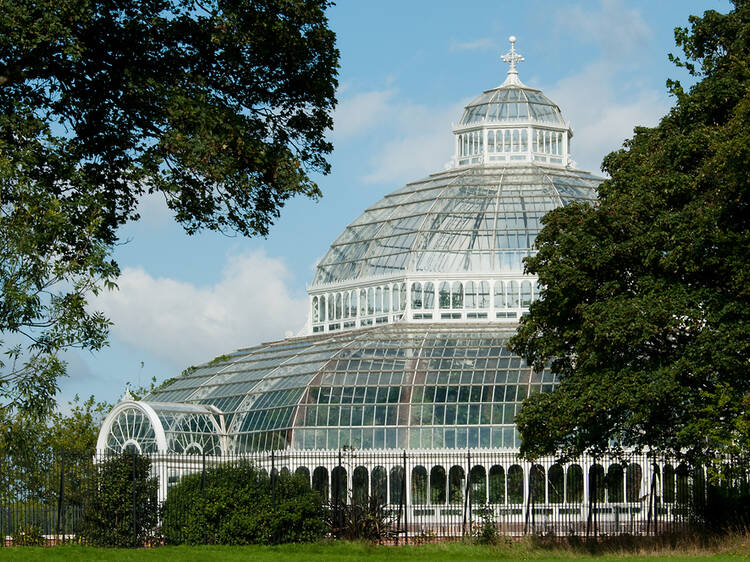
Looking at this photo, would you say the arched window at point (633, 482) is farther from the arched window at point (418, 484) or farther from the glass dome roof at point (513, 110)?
the glass dome roof at point (513, 110)

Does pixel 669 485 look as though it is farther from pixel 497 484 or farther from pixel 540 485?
pixel 497 484

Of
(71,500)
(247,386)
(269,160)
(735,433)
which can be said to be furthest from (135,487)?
(247,386)

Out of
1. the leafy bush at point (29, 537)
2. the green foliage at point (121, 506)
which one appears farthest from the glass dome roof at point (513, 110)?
the leafy bush at point (29, 537)

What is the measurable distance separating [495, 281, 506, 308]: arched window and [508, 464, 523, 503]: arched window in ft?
51.1

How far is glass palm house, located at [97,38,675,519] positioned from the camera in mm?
50750

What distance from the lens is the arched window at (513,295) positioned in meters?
63.8

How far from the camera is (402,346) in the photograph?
5719 centimetres

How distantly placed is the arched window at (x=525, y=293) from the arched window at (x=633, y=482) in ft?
51.9

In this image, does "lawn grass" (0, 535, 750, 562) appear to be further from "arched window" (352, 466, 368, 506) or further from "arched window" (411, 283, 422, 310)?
"arched window" (411, 283, 422, 310)

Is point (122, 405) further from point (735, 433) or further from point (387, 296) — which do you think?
point (735, 433)

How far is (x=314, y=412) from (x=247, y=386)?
6.50 meters

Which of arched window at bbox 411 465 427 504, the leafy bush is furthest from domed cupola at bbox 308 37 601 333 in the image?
the leafy bush

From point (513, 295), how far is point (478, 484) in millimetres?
16323

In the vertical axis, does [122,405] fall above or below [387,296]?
below
